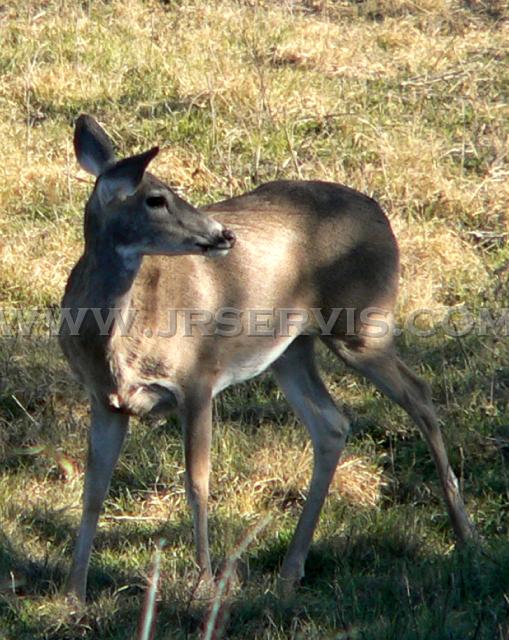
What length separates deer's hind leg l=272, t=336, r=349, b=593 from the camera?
5969 millimetres

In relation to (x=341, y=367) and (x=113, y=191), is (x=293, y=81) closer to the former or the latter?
(x=341, y=367)

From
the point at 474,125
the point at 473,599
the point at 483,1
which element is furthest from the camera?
the point at 483,1

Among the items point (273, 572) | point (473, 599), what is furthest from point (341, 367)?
point (473, 599)

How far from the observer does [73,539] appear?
589 cm

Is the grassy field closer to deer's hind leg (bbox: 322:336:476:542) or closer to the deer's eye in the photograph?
deer's hind leg (bbox: 322:336:476:542)

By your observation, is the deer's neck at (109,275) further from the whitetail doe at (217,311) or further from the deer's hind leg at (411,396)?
the deer's hind leg at (411,396)

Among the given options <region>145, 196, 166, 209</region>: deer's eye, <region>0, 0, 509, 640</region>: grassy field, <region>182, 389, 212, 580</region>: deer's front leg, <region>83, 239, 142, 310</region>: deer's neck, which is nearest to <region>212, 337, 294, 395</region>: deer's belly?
<region>182, 389, 212, 580</region>: deer's front leg

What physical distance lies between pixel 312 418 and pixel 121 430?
988mm

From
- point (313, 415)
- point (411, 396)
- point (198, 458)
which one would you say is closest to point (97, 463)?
point (198, 458)

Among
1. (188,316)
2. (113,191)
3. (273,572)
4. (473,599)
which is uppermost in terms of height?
(113,191)

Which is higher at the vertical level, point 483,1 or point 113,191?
point 113,191

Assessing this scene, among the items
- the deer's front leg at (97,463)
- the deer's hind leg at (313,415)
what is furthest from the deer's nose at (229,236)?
the deer's hind leg at (313,415)

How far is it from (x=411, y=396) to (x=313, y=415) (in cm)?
44

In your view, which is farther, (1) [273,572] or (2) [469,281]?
(2) [469,281]
